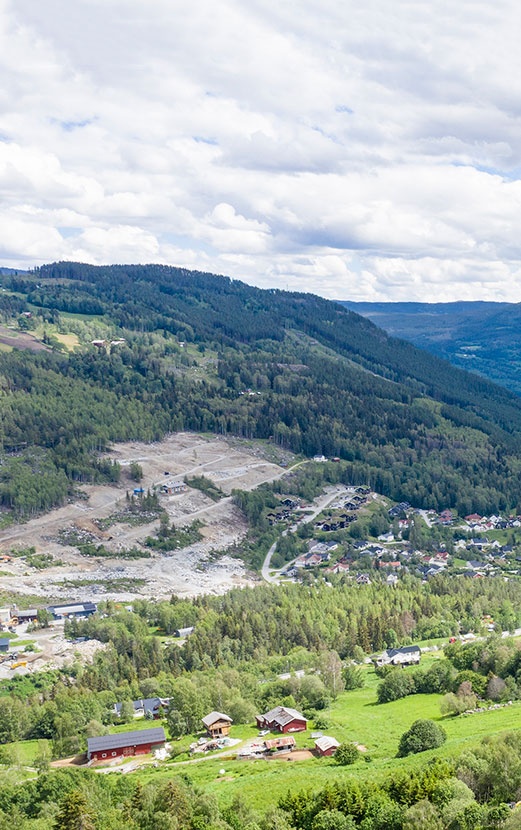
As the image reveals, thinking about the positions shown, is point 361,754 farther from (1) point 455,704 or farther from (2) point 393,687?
(2) point 393,687

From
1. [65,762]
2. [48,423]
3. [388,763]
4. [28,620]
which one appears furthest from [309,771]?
[48,423]

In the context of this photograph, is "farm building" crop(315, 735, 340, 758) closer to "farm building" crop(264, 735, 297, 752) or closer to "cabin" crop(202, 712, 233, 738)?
"farm building" crop(264, 735, 297, 752)

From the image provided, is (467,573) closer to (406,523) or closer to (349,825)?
(406,523)

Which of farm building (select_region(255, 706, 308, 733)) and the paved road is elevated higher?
farm building (select_region(255, 706, 308, 733))

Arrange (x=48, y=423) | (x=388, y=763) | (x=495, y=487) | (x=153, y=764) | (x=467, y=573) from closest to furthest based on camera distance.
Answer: (x=388, y=763) → (x=153, y=764) → (x=467, y=573) → (x=48, y=423) → (x=495, y=487)

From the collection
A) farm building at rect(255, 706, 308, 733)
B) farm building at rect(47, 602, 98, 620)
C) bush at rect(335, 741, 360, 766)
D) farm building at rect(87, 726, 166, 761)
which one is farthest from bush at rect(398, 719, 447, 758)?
farm building at rect(47, 602, 98, 620)
